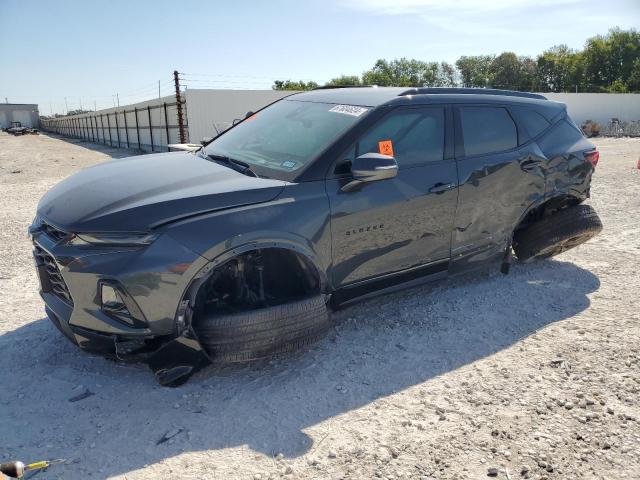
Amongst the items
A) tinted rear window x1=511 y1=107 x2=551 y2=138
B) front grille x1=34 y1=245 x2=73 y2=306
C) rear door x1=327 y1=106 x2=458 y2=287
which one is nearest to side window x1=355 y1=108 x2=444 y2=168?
rear door x1=327 y1=106 x2=458 y2=287

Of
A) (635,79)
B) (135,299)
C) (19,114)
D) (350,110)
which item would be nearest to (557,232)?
(350,110)

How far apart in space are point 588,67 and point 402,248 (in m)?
76.0

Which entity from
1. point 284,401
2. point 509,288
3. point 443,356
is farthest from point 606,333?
point 284,401

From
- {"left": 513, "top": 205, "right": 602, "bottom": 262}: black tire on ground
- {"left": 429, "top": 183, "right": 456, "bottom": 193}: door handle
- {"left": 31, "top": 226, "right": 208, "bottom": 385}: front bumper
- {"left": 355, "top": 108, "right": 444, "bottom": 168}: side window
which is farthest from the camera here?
{"left": 513, "top": 205, "right": 602, "bottom": 262}: black tire on ground

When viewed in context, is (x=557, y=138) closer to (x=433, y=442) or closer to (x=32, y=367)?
(x=433, y=442)

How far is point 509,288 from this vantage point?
4492mm

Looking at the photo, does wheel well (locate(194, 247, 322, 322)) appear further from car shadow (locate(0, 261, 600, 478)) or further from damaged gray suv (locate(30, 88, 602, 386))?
car shadow (locate(0, 261, 600, 478))

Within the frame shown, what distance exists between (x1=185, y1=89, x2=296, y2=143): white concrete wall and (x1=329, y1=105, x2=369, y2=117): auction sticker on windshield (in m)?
17.8

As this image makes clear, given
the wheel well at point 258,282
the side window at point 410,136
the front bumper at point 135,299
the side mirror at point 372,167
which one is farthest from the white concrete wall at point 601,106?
the front bumper at point 135,299

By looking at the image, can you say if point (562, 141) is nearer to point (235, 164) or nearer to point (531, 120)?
point (531, 120)

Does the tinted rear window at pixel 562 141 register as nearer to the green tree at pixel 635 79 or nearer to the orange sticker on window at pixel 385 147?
the orange sticker on window at pixel 385 147

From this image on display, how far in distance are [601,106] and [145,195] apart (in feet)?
142

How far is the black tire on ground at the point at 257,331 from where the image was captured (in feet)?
9.19

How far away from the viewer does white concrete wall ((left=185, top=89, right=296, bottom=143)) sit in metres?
21.2
